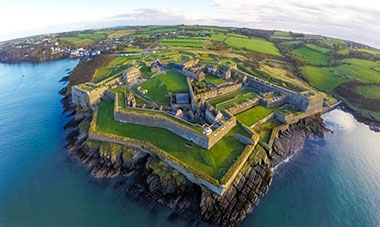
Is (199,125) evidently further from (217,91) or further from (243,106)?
(217,91)

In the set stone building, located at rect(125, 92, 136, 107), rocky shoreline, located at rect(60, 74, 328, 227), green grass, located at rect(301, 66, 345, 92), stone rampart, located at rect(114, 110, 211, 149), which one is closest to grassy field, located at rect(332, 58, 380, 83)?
green grass, located at rect(301, 66, 345, 92)

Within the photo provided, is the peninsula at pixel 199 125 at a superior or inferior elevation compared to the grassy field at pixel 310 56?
inferior

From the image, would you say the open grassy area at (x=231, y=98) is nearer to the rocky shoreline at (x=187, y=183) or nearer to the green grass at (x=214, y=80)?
the green grass at (x=214, y=80)

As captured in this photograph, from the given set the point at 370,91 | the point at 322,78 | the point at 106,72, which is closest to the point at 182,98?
the point at 106,72

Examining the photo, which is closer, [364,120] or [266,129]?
[266,129]

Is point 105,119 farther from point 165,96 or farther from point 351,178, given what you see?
point 351,178

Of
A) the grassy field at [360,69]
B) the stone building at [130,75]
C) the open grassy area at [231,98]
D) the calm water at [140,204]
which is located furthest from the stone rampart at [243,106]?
the grassy field at [360,69]
